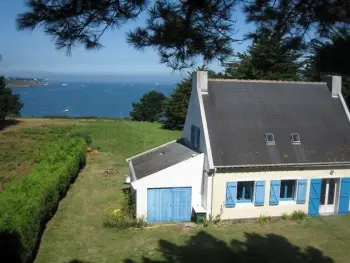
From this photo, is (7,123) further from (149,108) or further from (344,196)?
(344,196)

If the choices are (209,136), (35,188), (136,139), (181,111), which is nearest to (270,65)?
(181,111)

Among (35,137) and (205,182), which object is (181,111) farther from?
(205,182)

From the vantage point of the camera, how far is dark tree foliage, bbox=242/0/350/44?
620 centimetres

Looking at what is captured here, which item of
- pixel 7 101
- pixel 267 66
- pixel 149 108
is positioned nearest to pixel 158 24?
pixel 267 66

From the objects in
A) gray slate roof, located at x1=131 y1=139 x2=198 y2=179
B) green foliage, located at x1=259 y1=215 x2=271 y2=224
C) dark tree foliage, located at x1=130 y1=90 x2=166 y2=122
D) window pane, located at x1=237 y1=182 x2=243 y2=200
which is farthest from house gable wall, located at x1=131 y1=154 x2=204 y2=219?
dark tree foliage, located at x1=130 y1=90 x2=166 y2=122

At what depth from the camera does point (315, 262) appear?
1323 centimetres

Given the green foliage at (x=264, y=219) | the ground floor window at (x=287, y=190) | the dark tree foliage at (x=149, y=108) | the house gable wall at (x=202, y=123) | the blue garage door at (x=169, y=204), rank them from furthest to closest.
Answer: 1. the dark tree foliage at (x=149, y=108)
2. the ground floor window at (x=287, y=190)
3. the green foliage at (x=264, y=219)
4. the house gable wall at (x=202, y=123)
5. the blue garage door at (x=169, y=204)

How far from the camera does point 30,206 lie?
13.4 metres

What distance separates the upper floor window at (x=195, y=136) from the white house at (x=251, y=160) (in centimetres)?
5

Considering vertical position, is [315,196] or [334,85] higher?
[334,85]

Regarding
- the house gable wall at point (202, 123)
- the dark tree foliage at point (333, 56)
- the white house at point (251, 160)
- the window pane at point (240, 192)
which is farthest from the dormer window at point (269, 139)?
the dark tree foliage at point (333, 56)

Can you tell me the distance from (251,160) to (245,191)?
1631 millimetres

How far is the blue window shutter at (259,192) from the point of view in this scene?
16797 mm

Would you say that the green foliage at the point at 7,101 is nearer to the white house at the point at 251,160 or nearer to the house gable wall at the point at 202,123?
the white house at the point at 251,160
